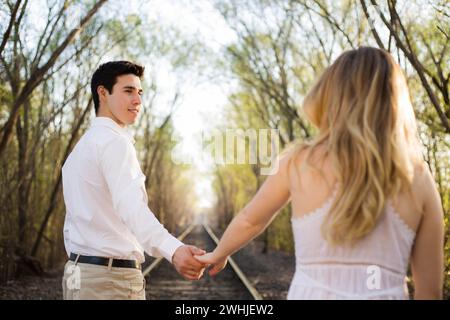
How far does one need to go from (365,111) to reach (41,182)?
489 inches

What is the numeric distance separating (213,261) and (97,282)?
58 centimetres

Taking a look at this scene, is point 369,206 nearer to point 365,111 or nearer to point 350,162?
point 350,162

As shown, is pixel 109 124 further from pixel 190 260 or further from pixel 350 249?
pixel 350 249

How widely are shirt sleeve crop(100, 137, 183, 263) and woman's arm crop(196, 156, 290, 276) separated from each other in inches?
21.5

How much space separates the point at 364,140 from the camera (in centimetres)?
210

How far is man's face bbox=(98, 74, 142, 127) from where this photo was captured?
348 cm

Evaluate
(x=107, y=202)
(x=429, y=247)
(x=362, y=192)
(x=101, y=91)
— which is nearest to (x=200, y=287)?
(x=101, y=91)

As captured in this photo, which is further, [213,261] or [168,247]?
[168,247]

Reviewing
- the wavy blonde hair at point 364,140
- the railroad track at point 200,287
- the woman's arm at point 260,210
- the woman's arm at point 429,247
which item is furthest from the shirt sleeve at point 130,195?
the railroad track at point 200,287

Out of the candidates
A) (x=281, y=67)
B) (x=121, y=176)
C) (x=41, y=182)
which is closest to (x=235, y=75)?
(x=281, y=67)

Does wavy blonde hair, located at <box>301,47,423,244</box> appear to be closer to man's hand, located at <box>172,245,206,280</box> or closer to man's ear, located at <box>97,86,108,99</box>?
man's hand, located at <box>172,245,206,280</box>

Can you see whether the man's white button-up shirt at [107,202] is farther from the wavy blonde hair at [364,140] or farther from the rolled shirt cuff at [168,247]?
the wavy blonde hair at [364,140]

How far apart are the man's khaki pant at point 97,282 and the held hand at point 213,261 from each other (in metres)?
0.39

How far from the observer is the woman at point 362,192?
83.3 inches
